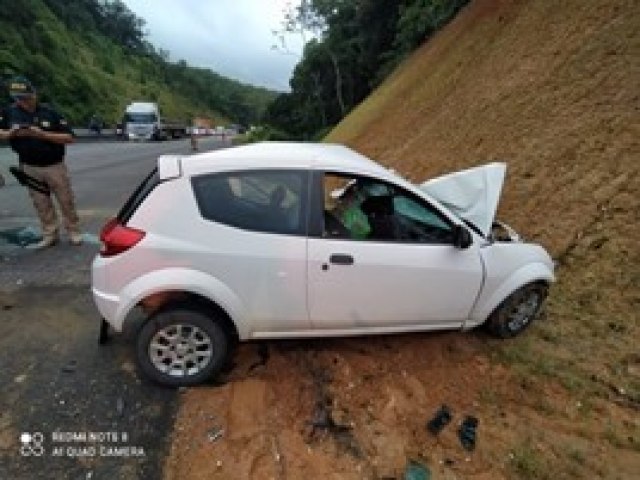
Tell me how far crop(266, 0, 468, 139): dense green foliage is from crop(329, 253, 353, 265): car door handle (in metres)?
17.9

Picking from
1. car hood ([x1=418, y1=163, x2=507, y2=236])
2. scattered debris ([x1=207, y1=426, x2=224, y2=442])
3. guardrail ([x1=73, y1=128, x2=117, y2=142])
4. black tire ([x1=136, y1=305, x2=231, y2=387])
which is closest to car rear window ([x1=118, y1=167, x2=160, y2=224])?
black tire ([x1=136, y1=305, x2=231, y2=387])

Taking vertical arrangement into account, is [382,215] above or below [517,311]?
above

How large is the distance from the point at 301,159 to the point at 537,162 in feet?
16.0

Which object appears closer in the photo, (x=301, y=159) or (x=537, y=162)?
(x=301, y=159)

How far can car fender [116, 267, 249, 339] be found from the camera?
11.8 feet

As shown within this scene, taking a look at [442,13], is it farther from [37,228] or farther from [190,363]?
[190,363]

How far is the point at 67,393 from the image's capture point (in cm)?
373

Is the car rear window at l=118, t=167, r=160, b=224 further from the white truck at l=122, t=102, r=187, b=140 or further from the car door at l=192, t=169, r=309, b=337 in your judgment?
the white truck at l=122, t=102, r=187, b=140

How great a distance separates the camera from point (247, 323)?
12.3ft

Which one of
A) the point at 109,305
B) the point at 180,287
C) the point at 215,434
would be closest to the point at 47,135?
the point at 109,305

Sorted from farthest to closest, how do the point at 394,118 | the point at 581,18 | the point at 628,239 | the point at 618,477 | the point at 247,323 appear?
1. the point at 394,118
2. the point at 581,18
3. the point at 628,239
4. the point at 247,323
5. the point at 618,477

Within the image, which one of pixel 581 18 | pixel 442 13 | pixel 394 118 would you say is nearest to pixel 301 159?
pixel 581 18

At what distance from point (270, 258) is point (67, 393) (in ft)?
5.91

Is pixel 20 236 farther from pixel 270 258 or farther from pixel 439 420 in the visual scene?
pixel 439 420
